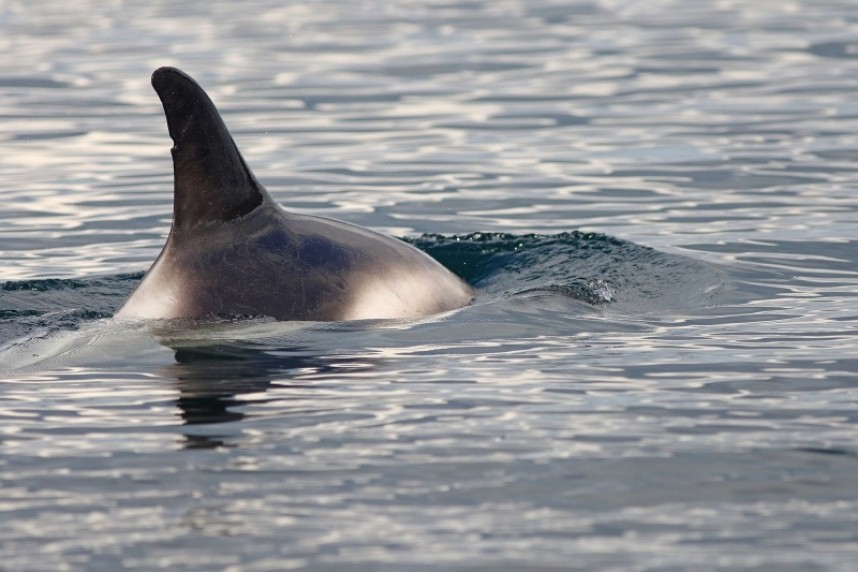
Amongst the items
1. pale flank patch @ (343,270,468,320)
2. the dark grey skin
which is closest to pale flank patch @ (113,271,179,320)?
the dark grey skin

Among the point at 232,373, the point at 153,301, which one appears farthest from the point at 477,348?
the point at 153,301

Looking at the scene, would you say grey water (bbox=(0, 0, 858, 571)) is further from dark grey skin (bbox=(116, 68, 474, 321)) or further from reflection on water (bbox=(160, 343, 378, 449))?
dark grey skin (bbox=(116, 68, 474, 321))

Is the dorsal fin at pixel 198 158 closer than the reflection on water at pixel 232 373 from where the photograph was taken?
No

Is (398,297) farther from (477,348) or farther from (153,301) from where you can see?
(153,301)

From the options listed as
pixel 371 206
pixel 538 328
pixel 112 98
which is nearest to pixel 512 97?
pixel 112 98

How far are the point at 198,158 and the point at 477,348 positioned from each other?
2.10m

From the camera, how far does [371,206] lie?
712 inches

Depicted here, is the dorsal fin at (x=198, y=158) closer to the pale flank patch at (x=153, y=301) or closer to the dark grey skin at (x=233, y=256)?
the dark grey skin at (x=233, y=256)

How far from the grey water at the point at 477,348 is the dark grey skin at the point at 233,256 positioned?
18 centimetres

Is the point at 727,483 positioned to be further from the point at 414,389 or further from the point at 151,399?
the point at 151,399

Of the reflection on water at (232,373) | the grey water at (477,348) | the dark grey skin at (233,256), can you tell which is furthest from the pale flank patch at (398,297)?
the reflection on water at (232,373)

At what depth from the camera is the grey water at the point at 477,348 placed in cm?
688

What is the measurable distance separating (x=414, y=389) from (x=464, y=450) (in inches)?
52.1

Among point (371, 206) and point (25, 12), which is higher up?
point (25, 12)
